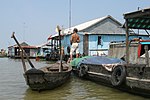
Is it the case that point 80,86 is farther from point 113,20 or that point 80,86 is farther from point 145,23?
point 113,20

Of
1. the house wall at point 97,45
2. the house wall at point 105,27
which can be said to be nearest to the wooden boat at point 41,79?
the house wall at point 97,45

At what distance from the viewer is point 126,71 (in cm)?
808

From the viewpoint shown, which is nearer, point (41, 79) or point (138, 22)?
point (41, 79)

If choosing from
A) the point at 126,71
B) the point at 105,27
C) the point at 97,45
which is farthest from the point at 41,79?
the point at 105,27

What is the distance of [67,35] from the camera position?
30.6m

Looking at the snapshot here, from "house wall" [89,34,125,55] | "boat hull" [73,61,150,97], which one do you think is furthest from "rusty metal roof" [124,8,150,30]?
"house wall" [89,34,125,55]

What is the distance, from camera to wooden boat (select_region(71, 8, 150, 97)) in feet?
24.4

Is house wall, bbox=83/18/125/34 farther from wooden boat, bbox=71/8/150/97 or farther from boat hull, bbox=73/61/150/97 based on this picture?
boat hull, bbox=73/61/150/97

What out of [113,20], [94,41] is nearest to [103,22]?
[113,20]

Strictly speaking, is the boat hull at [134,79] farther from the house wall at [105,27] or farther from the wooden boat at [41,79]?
the house wall at [105,27]

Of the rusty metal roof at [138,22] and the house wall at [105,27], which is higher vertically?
the house wall at [105,27]

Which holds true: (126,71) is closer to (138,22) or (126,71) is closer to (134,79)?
Result: (134,79)

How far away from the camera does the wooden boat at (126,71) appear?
7430 mm

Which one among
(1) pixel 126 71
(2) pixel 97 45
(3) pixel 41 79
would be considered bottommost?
(3) pixel 41 79
